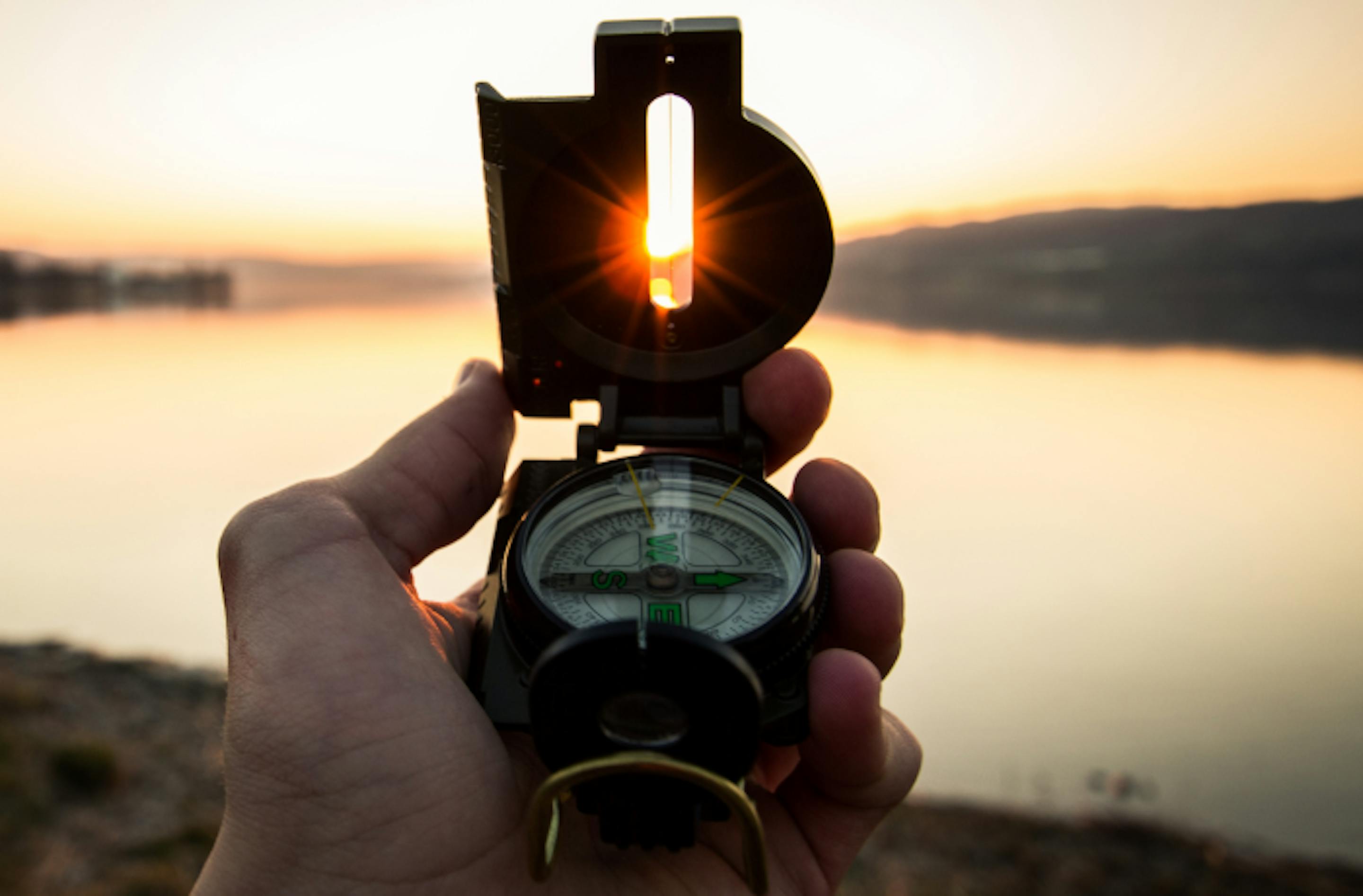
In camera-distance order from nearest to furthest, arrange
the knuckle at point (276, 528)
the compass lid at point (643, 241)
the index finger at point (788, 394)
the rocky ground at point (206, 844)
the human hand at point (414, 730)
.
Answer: the human hand at point (414, 730) → the knuckle at point (276, 528) → the compass lid at point (643, 241) → the index finger at point (788, 394) → the rocky ground at point (206, 844)

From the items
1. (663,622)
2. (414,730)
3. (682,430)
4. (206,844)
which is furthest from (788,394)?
(206,844)

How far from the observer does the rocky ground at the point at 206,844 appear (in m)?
3.53

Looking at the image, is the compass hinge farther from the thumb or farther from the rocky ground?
the rocky ground

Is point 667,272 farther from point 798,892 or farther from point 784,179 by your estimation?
point 798,892

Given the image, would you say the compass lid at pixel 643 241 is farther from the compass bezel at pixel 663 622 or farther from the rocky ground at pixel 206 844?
the rocky ground at pixel 206 844

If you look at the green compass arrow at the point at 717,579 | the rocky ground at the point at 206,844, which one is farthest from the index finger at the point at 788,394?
the rocky ground at the point at 206,844

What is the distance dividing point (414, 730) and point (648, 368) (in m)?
0.81

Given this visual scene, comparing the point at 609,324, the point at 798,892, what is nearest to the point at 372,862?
the point at 798,892

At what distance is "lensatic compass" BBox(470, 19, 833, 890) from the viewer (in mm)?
1298

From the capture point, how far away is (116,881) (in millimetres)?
3391

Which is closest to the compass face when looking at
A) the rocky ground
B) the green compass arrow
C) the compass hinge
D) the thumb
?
the green compass arrow

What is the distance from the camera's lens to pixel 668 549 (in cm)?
151

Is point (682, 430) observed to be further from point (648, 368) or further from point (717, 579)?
point (717, 579)

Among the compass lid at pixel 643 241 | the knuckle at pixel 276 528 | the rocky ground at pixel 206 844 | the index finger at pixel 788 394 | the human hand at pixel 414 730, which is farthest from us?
the rocky ground at pixel 206 844
